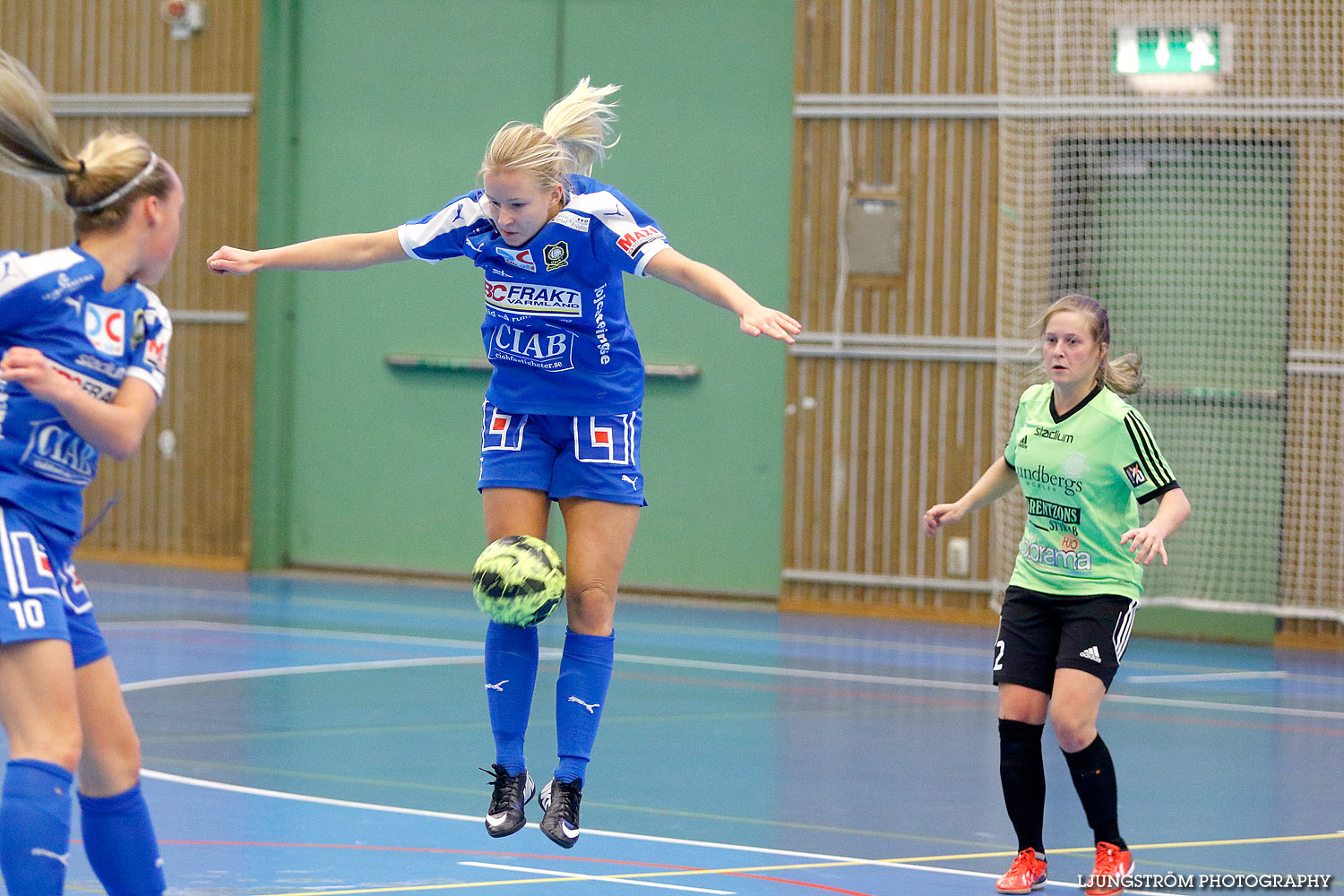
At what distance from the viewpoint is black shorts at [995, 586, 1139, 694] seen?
5066mm

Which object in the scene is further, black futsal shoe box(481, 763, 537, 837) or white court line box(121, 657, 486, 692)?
white court line box(121, 657, 486, 692)

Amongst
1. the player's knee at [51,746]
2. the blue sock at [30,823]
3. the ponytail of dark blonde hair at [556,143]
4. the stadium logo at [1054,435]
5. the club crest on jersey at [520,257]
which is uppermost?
the ponytail of dark blonde hair at [556,143]

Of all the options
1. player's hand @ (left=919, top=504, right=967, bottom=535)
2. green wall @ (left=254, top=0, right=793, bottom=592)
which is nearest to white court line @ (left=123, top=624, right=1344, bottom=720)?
green wall @ (left=254, top=0, right=793, bottom=592)

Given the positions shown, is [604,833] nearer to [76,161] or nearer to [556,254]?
[556,254]

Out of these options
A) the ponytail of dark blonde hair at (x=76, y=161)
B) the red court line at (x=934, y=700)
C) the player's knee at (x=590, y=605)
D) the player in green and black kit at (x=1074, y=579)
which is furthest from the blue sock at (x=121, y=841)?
the red court line at (x=934, y=700)

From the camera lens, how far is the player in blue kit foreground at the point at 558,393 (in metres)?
4.49

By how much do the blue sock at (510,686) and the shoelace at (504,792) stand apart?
0.9 inches

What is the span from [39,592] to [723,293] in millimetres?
1725

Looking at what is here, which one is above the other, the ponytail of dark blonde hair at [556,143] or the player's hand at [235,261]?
the ponytail of dark blonde hair at [556,143]

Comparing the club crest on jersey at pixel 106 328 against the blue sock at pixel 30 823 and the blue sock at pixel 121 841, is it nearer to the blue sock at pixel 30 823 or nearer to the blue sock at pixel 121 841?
the blue sock at pixel 30 823

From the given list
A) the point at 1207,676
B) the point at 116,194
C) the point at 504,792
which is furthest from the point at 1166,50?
the point at 116,194

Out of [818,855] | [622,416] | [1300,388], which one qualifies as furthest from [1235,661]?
[622,416]

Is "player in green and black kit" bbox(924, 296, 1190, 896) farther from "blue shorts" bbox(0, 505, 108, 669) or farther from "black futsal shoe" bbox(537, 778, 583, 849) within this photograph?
"blue shorts" bbox(0, 505, 108, 669)

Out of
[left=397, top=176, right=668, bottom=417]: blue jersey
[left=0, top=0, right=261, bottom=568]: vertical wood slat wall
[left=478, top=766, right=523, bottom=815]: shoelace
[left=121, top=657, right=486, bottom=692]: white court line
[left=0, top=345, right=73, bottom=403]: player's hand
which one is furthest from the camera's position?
[left=0, top=0, right=261, bottom=568]: vertical wood slat wall
